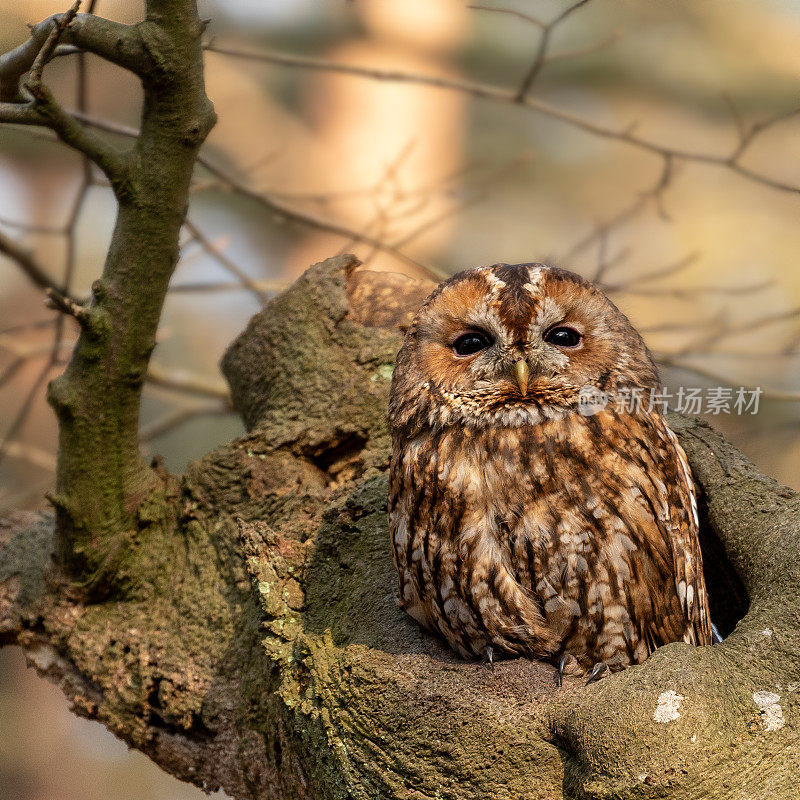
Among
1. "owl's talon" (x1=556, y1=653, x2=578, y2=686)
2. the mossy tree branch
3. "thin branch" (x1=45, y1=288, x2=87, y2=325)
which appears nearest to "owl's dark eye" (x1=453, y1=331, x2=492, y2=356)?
"owl's talon" (x1=556, y1=653, x2=578, y2=686)

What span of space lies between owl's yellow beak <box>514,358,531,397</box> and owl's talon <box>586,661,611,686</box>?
0.65 meters

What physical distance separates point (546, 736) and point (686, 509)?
0.67m

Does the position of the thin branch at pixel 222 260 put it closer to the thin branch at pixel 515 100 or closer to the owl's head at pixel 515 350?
the thin branch at pixel 515 100

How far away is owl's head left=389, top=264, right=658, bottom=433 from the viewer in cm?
183

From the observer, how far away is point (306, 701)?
1807 mm

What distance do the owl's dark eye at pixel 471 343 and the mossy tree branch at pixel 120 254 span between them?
84 cm

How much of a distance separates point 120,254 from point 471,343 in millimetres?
976

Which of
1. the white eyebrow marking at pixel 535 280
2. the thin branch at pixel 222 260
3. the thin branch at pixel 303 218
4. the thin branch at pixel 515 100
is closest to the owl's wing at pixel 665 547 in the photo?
the white eyebrow marking at pixel 535 280

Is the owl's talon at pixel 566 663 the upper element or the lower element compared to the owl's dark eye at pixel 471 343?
lower

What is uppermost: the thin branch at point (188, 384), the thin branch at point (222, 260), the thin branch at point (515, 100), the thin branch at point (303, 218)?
the thin branch at point (515, 100)

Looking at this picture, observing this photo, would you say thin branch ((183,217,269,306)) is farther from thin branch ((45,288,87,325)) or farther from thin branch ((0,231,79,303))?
thin branch ((45,288,87,325))

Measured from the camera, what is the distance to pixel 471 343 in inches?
75.9

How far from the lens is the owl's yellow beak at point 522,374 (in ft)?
5.81

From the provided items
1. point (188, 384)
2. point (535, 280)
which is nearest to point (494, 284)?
point (535, 280)
